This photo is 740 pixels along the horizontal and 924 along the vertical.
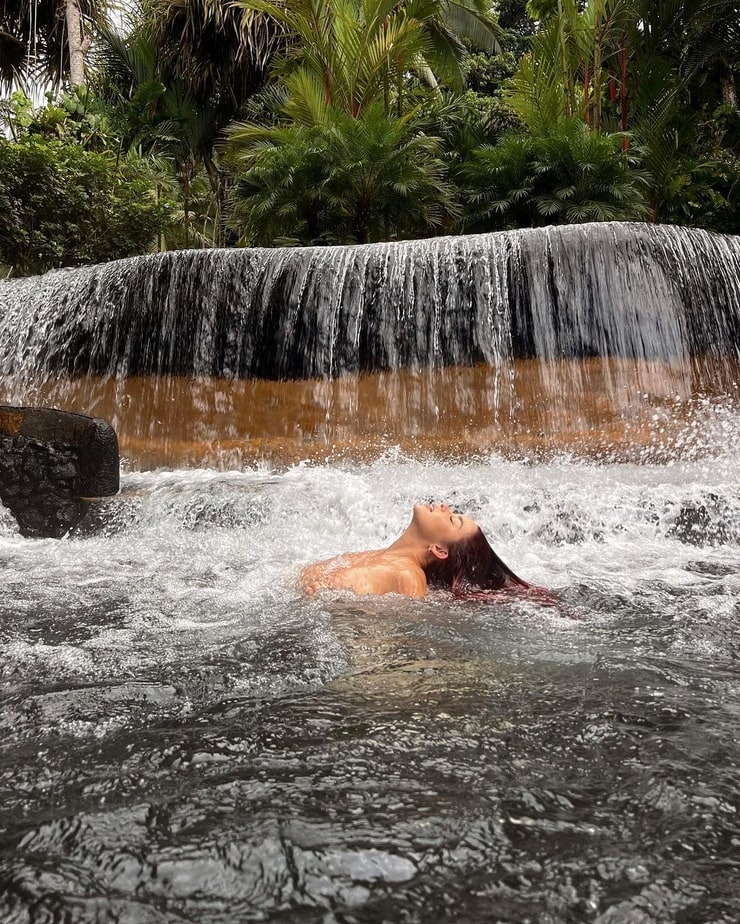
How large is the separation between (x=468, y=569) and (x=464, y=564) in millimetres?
29

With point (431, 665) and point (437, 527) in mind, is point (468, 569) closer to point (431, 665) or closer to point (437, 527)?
point (437, 527)

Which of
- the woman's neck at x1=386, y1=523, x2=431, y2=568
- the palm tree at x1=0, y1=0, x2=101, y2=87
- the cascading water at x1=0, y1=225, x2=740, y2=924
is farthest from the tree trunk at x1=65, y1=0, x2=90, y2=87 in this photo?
the woman's neck at x1=386, y1=523, x2=431, y2=568

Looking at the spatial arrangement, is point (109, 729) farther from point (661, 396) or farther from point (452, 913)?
point (661, 396)

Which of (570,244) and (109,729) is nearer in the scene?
(109,729)

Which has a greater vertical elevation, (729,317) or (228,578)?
(729,317)

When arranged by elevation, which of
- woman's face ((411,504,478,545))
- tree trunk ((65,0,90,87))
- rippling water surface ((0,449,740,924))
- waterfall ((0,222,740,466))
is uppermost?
tree trunk ((65,0,90,87))

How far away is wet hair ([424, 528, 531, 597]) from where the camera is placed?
352 centimetres

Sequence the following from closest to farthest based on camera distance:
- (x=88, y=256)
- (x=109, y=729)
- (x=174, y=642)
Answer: (x=109, y=729)
(x=174, y=642)
(x=88, y=256)

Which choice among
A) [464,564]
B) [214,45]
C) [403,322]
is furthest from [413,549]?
[214,45]

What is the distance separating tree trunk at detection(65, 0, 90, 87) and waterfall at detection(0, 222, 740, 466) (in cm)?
928

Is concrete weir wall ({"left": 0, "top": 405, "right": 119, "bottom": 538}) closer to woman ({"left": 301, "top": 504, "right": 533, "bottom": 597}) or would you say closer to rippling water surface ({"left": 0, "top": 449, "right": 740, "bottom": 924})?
rippling water surface ({"left": 0, "top": 449, "right": 740, "bottom": 924})

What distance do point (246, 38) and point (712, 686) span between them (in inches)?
785

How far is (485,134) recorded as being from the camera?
17.3 meters

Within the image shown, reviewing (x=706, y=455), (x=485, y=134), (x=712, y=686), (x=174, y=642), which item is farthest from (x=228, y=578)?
(x=485, y=134)
